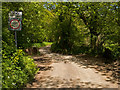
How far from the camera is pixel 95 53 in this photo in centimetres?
1606

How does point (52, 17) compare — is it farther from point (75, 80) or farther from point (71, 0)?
point (75, 80)

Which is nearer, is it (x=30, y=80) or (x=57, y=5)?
(x=30, y=80)

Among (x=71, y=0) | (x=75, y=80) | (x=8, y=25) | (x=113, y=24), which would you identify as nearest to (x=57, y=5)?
(x=71, y=0)

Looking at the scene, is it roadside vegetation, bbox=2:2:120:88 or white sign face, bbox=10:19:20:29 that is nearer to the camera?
roadside vegetation, bbox=2:2:120:88

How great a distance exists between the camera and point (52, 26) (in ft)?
65.1

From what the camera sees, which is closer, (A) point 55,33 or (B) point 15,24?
(B) point 15,24

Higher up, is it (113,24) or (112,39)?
(113,24)

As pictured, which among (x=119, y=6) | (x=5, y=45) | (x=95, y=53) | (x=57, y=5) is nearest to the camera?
(x=5, y=45)

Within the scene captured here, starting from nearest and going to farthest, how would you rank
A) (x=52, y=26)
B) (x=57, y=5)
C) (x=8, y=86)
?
(x=8, y=86) → (x=57, y=5) → (x=52, y=26)

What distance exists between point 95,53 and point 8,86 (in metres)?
12.5

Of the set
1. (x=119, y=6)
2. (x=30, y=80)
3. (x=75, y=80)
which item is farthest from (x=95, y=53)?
(x=30, y=80)

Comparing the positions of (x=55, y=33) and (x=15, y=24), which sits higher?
(x=15, y=24)

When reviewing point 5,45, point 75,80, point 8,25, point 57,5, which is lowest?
point 75,80

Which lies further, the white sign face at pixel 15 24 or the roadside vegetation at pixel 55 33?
the white sign face at pixel 15 24
